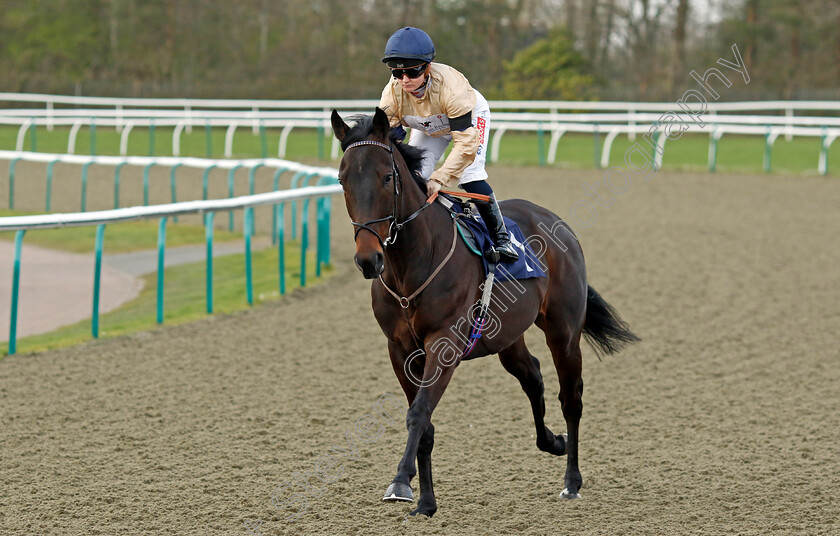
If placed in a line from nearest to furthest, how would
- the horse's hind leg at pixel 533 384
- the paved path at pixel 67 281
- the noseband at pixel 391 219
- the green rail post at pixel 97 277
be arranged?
the noseband at pixel 391 219 → the horse's hind leg at pixel 533 384 → the green rail post at pixel 97 277 → the paved path at pixel 67 281

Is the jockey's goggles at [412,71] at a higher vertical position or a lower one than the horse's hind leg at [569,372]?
higher

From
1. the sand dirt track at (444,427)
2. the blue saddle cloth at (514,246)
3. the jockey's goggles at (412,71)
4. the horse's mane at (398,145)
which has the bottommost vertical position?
the sand dirt track at (444,427)

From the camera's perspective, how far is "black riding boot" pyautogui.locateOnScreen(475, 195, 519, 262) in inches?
181

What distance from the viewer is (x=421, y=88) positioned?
428cm

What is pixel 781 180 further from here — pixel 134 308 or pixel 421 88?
pixel 421 88

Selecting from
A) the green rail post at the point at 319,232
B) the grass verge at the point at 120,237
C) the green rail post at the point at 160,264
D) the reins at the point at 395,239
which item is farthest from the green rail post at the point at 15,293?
the grass verge at the point at 120,237

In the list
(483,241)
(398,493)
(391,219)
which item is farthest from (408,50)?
(398,493)

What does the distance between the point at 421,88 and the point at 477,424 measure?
2.27m

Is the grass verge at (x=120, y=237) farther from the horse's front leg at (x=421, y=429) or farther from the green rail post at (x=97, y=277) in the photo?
the horse's front leg at (x=421, y=429)

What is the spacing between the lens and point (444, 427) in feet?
18.8

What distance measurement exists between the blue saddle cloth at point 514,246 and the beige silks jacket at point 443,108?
26cm

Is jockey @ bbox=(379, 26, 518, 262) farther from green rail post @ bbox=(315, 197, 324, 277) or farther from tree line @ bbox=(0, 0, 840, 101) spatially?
tree line @ bbox=(0, 0, 840, 101)

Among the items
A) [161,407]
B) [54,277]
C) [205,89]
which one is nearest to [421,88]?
[161,407]

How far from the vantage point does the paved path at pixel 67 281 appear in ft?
29.8
